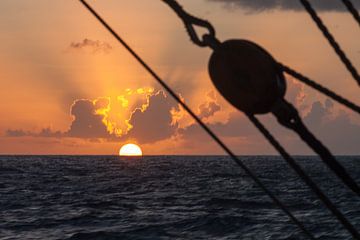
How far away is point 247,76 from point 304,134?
0.41 metres

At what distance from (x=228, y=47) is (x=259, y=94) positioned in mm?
302

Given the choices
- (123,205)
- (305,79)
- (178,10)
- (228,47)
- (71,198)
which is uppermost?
(71,198)

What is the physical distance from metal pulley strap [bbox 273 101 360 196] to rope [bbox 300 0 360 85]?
393mm

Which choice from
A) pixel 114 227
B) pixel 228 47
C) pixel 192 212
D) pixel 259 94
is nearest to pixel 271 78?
Answer: pixel 259 94

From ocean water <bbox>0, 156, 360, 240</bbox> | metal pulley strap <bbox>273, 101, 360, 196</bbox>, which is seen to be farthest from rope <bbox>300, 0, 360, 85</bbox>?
ocean water <bbox>0, 156, 360, 240</bbox>

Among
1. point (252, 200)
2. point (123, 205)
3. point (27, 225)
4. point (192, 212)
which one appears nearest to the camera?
point (27, 225)

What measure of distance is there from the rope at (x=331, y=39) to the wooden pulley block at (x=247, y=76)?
0.31m

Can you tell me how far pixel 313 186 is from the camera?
2.95m

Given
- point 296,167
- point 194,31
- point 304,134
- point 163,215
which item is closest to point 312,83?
point 304,134

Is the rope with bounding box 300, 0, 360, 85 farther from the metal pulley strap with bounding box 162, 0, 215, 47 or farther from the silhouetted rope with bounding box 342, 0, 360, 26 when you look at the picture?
the metal pulley strap with bounding box 162, 0, 215, 47

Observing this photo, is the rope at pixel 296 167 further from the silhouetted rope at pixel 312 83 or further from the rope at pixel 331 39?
the rope at pixel 331 39

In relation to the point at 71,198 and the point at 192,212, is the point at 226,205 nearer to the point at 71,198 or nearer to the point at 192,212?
the point at 192,212

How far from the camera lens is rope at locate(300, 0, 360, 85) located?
2916 mm

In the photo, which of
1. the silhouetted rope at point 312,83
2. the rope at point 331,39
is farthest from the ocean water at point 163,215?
the silhouetted rope at point 312,83
